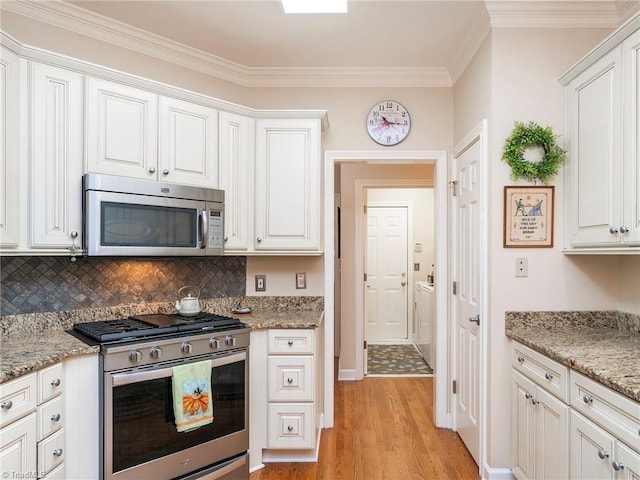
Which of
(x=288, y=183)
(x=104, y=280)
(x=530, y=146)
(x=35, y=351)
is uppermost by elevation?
(x=530, y=146)

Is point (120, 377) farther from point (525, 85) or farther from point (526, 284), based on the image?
Result: point (525, 85)

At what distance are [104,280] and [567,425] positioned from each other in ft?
8.28

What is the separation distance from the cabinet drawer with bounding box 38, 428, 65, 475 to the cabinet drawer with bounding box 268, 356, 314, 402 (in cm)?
110

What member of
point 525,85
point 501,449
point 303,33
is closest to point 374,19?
point 303,33

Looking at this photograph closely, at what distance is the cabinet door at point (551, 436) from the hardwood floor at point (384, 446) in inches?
26.4

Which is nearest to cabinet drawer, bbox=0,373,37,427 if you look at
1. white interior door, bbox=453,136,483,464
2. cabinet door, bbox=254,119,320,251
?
cabinet door, bbox=254,119,320,251

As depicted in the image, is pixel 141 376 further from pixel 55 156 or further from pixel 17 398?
pixel 55 156

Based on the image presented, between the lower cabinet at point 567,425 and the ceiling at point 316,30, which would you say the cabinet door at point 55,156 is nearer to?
the ceiling at point 316,30

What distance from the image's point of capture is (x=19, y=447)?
1559 millimetres

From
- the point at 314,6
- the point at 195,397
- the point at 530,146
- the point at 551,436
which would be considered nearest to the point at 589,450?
the point at 551,436

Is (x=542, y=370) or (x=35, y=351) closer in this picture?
(x=35, y=351)

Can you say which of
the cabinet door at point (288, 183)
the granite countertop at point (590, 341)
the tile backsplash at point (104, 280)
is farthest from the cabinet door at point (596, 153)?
the tile backsplash at point (104, 280)

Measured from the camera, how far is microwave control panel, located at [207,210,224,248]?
2.54m

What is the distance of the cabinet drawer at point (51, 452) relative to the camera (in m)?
1.66
